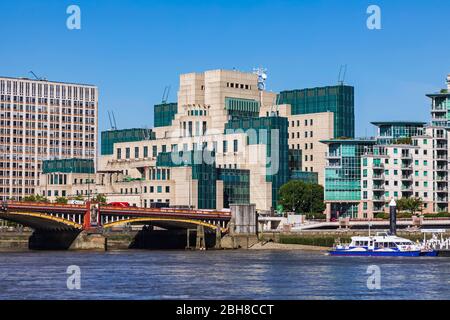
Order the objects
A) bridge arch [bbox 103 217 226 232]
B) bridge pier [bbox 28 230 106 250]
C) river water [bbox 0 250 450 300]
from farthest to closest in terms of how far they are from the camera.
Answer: bridge arch [bbox 103 217 226 232] → bridge pier [bbox 28 230 106 250] → river water [bbox 0 250 450 300]

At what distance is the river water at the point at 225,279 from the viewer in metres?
79.3

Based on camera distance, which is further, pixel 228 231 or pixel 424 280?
pixel 228 231

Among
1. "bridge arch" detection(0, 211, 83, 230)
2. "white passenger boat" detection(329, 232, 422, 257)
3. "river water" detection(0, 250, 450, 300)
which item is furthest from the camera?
"bridge arch" detection(0, 211, 83, 230)

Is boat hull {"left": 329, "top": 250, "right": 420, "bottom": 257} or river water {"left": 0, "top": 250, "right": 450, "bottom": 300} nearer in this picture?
river water {"left": 0, "top": 250, "right": 450, "bottom": 300}

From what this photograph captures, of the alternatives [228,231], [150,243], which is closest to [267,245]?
[228,231]

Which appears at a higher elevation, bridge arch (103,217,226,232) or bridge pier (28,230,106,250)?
bridge arch (103,217,226,232)

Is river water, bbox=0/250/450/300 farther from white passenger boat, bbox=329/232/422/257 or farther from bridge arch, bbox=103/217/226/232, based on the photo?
bridge arch, bbox=103/217/226/232

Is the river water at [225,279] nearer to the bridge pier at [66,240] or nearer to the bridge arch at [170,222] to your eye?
the bridge pier at [66,240]

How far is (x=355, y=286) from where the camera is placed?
87.5m

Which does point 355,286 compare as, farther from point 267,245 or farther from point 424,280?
point 267,245

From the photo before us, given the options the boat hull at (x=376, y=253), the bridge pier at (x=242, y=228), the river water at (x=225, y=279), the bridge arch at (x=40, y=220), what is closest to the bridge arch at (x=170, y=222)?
the bridge pier at (x=242, y=228)

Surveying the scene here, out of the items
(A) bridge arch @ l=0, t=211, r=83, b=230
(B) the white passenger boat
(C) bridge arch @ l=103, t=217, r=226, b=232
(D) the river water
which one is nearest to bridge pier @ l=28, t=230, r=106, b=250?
(A) bridge arch @ l=0, t=211, r=83, b=230

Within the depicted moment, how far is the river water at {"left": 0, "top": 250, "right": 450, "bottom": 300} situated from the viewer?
260 feet
